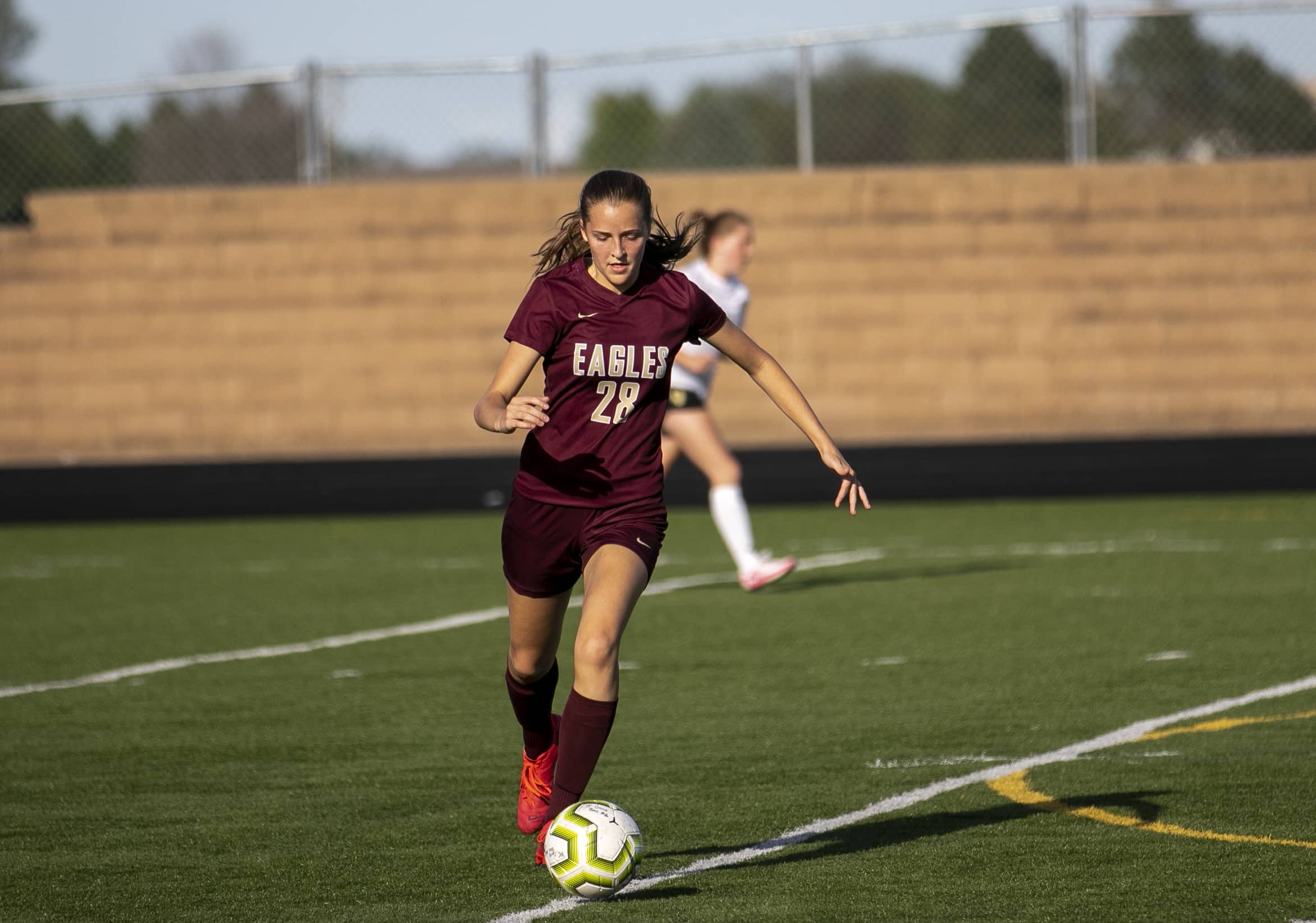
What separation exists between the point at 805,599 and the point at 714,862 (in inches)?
225

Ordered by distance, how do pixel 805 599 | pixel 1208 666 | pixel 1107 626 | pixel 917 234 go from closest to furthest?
pixel 1208 666, pixel 1107 626, pixel 805 599, pixel 917 234

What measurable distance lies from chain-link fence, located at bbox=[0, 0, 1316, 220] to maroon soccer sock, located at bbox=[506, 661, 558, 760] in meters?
14.3

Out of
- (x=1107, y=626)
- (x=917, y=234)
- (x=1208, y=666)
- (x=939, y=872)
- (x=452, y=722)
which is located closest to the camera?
(x=939, y=872)

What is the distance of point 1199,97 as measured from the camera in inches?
774

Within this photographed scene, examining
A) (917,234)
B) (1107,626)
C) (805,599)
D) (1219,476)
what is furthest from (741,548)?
(917,234)

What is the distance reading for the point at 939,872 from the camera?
4.92 metres

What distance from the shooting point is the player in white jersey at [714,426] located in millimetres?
10797

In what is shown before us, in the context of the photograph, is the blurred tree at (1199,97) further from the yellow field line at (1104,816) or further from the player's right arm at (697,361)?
the yellow field line at (1104,816)

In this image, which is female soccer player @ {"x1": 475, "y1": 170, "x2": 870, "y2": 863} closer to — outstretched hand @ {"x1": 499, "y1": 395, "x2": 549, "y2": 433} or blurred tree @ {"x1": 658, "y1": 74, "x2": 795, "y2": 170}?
outstretched hand @ {"x1": 499, "y1": 395, "x2": 549, "y2": 433}

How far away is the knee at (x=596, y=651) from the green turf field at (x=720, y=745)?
633 millimetres

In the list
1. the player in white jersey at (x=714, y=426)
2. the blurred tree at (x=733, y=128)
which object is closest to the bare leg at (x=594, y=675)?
the player in white jersey at (x=714, y=426)

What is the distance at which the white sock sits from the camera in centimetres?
1091

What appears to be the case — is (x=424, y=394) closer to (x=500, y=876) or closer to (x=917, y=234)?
(x=917, y=234)

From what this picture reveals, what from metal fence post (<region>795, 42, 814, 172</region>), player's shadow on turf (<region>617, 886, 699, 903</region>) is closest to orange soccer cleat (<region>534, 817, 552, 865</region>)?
player's shadow on turf (<region>617, 886, 699, 903</region>)
